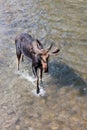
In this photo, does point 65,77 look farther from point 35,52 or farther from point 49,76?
point 35,52

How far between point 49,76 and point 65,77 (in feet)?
1.83

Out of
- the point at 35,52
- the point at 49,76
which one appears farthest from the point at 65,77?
the point at 35,52

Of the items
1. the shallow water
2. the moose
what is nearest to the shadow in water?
the shallow water

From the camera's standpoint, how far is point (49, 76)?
11.2m

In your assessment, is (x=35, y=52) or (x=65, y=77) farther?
→ (x=65, y=77)

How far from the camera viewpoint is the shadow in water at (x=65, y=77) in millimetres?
10588

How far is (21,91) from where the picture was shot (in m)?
10.5

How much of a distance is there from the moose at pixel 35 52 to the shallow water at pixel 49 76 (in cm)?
53

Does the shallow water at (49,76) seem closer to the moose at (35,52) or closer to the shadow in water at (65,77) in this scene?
the shadow in water at (65,77)

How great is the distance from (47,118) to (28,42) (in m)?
2.79

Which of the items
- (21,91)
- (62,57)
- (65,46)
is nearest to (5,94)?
(21,91)

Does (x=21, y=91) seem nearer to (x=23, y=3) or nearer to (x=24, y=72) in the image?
(x=24, y=72)

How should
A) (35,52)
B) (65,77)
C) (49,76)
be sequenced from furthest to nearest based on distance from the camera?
(49,76)
(65,77)
(35,52)

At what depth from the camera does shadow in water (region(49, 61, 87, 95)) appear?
10588mm
